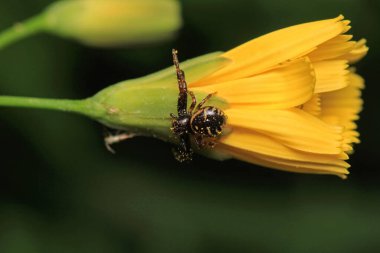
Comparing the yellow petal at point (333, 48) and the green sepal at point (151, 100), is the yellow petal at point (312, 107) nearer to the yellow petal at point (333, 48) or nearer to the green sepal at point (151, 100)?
the yellow petal at point (333, 48)

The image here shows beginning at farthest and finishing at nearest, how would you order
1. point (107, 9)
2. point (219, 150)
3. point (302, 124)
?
point (107, 9)
point (219, 150)
point (302, 124)

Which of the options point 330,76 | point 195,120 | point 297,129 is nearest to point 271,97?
point 297,129

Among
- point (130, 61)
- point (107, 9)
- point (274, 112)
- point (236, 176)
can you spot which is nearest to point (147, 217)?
point (236, 176)

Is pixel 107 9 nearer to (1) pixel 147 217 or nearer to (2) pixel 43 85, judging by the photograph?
(2) pixel 43 85

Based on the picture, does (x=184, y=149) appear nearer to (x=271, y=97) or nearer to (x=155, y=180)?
(x=271, y=97)

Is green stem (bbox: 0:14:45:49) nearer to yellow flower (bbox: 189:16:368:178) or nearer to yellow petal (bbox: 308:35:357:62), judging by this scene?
yellow flower (bbox: 189:16:368:178)

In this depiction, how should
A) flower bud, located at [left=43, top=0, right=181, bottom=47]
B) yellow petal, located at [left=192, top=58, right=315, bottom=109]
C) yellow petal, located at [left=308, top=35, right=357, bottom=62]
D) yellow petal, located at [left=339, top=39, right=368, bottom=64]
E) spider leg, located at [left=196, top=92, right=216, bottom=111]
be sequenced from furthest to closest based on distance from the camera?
flower bud, located at [left=43, top=0, right=181, bottom=47], yellow petal, located at [left=339, top=39, right=368, bottom=64], spider leg, located at [left=196, top=92, right=216, bottom=111], yellow petal, located at [left=308, top=35, right=357, bottom=62], yellow petal, located at [left=192, top=58, right=315, bottom=109]

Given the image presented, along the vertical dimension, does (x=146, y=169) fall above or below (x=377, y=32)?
below

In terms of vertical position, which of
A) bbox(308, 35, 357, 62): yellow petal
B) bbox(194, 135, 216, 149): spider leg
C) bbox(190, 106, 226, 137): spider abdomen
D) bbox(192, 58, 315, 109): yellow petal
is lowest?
bbox(194, 135, 216, 149): spider leg

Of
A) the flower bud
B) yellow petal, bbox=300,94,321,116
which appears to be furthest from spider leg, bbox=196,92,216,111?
the flower bud
